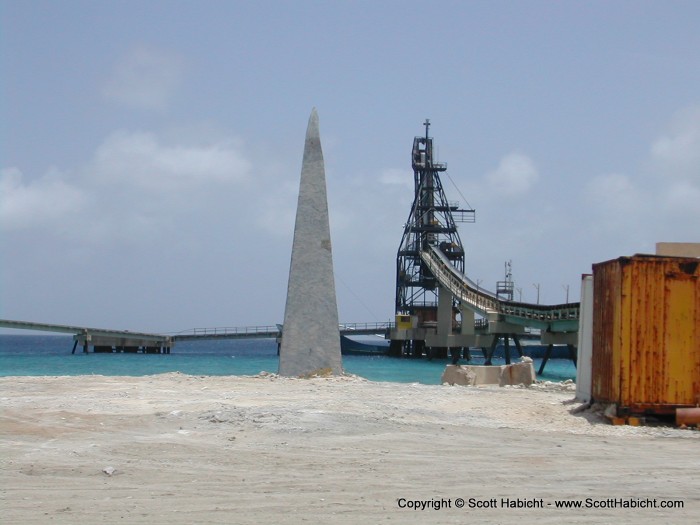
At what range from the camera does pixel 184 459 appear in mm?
9523

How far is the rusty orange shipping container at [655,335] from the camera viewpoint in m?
13.3

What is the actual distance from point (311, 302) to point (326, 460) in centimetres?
1023

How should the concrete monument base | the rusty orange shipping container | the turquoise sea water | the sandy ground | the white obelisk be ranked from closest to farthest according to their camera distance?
the sandy ground, the rusty orange shipping container, the white obelisk, the concrete monument base, the turquoise sea water

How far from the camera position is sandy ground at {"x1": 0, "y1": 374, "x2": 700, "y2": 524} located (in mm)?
7477

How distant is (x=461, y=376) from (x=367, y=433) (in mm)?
9799

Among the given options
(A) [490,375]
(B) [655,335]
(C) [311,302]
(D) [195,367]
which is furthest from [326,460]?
(D) [195,367]

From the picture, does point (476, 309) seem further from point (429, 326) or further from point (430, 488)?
point (430, 488)

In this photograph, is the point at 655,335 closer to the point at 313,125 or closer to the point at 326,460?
the point at 326,460

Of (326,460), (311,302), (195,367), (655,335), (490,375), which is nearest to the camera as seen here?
(326,460)

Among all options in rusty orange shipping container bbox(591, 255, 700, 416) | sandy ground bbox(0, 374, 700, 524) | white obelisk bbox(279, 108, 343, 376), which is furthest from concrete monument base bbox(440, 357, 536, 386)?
rusty orange shipping container bbox(591, 255, 700, 416)

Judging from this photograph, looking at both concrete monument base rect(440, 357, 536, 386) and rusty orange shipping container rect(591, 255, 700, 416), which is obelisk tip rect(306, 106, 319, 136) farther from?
rusty orange shipping container rect(591, 255, 700, 416)

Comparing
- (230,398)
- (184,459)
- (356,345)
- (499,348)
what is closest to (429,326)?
(356,345)

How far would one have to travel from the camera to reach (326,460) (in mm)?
9562

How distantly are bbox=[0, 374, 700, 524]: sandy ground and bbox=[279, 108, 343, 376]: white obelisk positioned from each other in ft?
13.8
